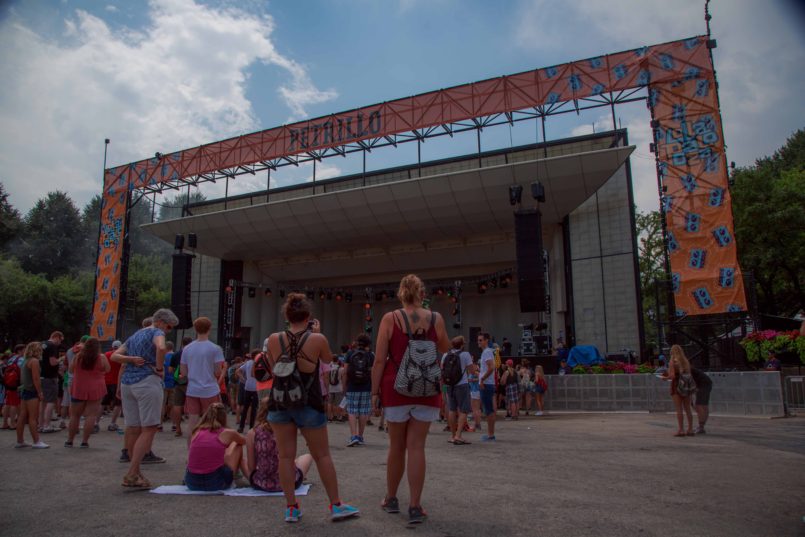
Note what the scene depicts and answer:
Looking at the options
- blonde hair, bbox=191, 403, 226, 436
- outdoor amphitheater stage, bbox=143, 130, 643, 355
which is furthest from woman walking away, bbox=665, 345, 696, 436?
outdoor amphitheater stage, bbox=143, 130, 643, 355

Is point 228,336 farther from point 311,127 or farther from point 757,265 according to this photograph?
point 757,265

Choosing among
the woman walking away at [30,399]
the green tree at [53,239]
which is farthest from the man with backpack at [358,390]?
the green tree at [53,239]

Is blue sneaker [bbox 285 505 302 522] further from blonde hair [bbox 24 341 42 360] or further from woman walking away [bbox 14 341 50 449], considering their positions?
blonde hair [bbox 24 341 42 360]

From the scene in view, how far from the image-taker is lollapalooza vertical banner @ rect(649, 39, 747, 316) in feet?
55.4

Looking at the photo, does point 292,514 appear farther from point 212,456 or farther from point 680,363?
point 680,363

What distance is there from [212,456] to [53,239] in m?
58.8

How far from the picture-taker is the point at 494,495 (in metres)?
4.28

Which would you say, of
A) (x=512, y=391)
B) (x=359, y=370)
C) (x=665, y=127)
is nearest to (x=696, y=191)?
(x=665, y=127)

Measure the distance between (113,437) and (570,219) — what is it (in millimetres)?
18028

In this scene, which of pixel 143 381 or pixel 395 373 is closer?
pixel 395 373

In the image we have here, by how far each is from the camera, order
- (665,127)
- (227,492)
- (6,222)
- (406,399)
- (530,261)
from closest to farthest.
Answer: (406,399) < (227,492) < (530,261) < (665,127) < (6,222)

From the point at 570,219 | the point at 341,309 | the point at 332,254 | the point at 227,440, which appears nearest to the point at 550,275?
the point at 570,219

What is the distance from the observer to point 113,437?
873 centimetres

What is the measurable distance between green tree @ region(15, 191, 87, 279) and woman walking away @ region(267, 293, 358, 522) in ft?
185
